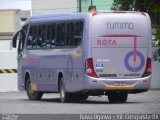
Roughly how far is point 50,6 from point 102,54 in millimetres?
71276

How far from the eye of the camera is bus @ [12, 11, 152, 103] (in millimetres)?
24047

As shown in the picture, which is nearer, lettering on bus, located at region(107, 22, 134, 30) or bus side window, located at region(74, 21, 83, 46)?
lettering on bus, located at region(107, 22, 134, 30)

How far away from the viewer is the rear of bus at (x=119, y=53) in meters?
24.0

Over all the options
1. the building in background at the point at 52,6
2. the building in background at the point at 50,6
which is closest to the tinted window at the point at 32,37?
the building in background at the point at 52,6

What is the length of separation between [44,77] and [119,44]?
407 cm

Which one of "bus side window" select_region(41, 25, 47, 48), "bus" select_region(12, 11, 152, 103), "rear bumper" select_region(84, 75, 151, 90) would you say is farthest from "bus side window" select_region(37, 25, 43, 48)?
"rear bumper" select_region(84, 75, 151, 90)

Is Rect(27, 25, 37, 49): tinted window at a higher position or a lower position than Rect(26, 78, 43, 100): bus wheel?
higher

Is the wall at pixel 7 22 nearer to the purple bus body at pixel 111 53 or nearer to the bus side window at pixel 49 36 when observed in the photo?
the bus side window at pixel 49 36

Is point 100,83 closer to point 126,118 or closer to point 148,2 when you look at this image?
point 126,118

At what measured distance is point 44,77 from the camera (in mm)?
27250

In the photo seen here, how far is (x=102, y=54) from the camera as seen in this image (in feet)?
79.0

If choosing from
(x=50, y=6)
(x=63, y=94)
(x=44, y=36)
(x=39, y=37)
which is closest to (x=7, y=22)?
(x=50, y=6)

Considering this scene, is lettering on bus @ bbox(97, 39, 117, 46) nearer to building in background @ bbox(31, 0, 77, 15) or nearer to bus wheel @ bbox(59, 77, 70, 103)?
bus wheel @ bbox(59, 77, 70, 103)

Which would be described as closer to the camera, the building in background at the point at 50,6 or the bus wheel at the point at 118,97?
the bus wheel at the point at 118,97
